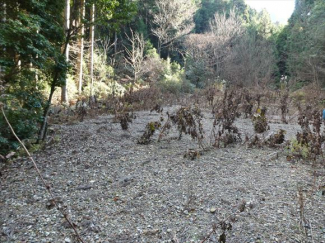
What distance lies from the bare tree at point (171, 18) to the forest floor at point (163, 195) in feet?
66.4

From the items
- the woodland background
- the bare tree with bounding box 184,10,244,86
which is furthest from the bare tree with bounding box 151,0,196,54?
the bare tree with bounding box 184,10,244,86

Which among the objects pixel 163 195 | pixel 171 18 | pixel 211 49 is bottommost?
pixel 163 195

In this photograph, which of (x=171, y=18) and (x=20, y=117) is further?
(x=171, y=18)

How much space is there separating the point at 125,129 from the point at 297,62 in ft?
57.4

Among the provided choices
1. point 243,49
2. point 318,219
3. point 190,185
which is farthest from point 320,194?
point 243,49

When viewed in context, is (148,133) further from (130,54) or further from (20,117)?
(130,54)

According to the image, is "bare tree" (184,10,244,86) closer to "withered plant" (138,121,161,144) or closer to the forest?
the forest

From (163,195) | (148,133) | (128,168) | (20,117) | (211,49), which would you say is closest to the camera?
(163,195)

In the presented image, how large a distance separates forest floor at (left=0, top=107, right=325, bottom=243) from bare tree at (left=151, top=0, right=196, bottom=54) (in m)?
20.2

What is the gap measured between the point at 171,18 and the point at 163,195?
2224cm

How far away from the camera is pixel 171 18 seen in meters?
22.6

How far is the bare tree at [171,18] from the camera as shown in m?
22.3

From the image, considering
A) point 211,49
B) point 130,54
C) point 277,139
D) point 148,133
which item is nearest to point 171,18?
point 211,49

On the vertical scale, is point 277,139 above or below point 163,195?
above
